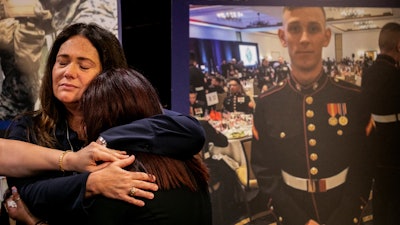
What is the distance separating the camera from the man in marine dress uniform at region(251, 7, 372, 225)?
7.68 ft

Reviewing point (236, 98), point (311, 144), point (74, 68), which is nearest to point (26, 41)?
point (74, 68)

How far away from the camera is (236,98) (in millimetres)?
2348

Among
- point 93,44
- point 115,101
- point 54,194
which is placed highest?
point 93,44

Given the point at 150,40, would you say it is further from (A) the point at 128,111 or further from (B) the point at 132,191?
(B) the point at 132,191

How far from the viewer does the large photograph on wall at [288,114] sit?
2.33 meters

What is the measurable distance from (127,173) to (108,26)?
3.89 ft

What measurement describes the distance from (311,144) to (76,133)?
1251mm

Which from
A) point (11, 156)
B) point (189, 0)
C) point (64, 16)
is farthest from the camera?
point (189, 0)

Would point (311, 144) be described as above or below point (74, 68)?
below

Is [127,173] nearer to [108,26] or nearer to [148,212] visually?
[148,212]

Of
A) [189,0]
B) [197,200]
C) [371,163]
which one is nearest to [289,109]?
[371,163]

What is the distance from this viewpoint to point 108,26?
2.14 meters

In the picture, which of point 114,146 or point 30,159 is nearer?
point 114,146

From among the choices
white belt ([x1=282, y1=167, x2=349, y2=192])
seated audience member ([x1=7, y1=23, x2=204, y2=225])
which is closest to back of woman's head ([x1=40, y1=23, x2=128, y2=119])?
seated audience member ([x1=7, y1=23, x2=204, y2=225])
